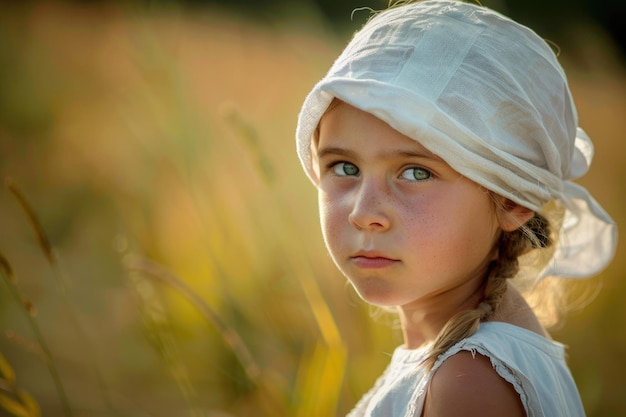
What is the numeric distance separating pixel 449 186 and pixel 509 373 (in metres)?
0.27

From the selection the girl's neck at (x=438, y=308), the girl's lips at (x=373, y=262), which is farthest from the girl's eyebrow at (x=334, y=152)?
the girl's neck at (x=438, y=308)

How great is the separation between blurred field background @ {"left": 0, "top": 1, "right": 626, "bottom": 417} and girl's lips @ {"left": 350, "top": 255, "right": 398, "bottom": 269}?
1.09ft

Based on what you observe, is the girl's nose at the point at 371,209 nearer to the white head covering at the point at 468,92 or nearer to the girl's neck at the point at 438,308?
the white head covering at the point at 468,92

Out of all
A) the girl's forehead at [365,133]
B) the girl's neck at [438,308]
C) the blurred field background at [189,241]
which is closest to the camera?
the girl's forehead at [365,133]

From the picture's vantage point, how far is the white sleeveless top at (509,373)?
120cm

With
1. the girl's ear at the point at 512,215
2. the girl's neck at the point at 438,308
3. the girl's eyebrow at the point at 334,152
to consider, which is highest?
the girl's eyebrow at the point at 334,152

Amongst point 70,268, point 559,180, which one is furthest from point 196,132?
point 559,180

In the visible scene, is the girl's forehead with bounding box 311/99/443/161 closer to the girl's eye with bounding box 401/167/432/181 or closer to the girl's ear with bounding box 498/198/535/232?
the girl's eye with bounding box 401/167/432/181

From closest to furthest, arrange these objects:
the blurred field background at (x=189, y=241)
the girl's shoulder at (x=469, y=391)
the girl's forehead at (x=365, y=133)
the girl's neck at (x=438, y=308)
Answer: the girl's shoulder at (x=469, y=391)
the girl's forehead at (x=365, y=133)
the girl's neck at (x=438, y=308)
the blurred field background at (x=189, y=241)

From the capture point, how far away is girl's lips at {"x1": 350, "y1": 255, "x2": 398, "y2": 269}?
1.25 meters

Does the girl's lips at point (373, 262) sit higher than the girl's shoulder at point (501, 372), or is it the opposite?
the girl's lips at point (373, 262)

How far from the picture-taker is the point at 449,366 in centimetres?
118

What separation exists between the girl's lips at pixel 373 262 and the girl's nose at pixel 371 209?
0.04m

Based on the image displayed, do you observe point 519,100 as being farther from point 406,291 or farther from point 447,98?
point 406,291
